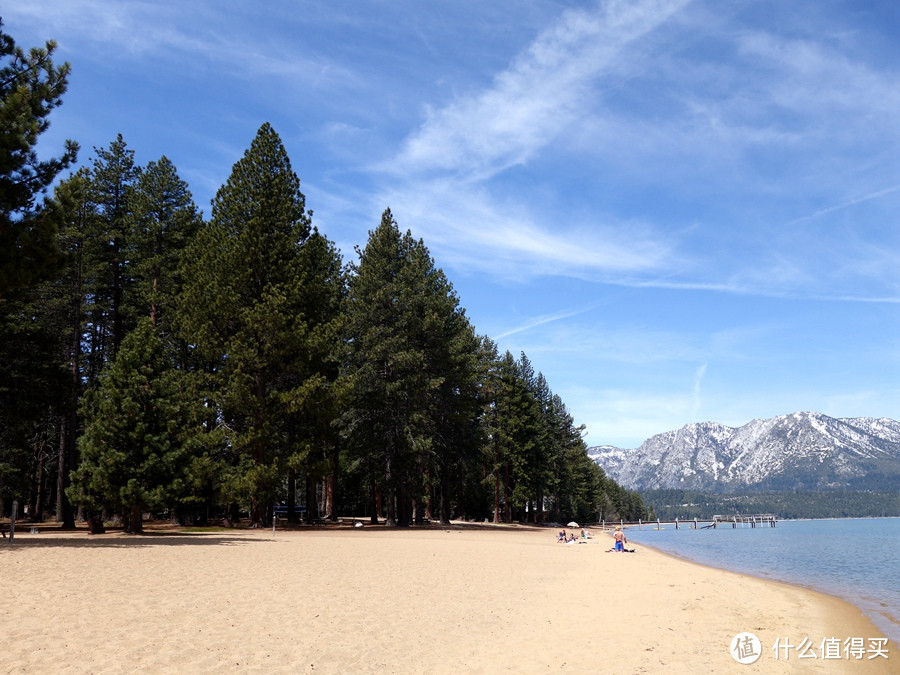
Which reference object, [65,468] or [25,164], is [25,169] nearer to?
[25,164]

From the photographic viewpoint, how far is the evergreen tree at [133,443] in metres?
26.3

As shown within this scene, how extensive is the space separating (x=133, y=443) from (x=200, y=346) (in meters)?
7.69

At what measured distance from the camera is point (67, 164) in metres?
20.6

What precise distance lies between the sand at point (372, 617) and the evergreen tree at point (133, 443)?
6.37 meters

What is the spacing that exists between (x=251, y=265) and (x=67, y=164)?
14.3 meters

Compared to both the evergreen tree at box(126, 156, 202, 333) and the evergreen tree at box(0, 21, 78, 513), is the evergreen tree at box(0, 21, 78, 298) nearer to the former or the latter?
the evergreen tree at box(0, 21, 78, 513)

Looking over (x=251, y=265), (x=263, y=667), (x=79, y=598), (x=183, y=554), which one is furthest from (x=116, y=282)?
(x=263, y=667)

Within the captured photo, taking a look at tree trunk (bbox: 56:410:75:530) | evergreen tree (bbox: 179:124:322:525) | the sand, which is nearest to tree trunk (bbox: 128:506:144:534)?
evergreen tree (bbox: 179:124:322:525)

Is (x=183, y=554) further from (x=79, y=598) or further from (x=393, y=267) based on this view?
(x=393, y=267)

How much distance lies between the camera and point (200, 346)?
110 feet

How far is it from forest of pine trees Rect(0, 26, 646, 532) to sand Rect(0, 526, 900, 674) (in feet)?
26.2

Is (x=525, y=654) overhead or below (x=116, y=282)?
below

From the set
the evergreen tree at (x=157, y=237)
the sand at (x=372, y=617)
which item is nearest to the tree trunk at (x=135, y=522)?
the sand at (x=372, y=617)

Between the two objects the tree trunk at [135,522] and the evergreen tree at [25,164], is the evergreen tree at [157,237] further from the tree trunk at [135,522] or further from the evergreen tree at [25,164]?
the evergreen tree at [25,164]
